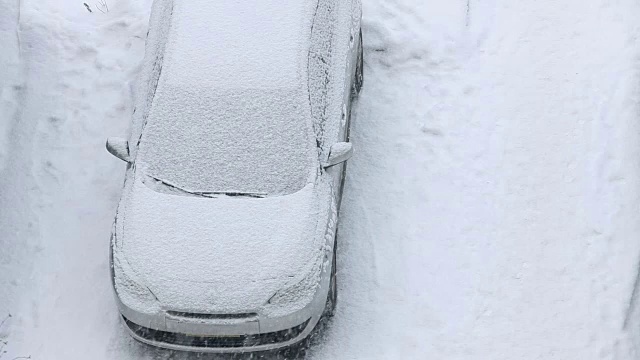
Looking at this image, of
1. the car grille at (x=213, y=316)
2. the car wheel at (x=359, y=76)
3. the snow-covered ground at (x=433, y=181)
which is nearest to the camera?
the car grille at (x=213, y=316)

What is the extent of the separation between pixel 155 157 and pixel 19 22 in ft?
10.7

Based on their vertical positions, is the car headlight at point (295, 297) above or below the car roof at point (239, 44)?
below

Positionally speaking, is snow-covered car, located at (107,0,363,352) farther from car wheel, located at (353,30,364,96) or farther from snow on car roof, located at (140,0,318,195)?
car wheel, located at (353,30,364,96)

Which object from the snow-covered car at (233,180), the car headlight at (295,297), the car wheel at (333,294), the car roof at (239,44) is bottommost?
the car wheel at (333,294)

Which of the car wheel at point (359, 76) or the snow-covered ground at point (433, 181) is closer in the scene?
the snow-covered ground at point (433, 181)

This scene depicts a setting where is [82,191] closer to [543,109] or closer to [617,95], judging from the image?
[543,109]

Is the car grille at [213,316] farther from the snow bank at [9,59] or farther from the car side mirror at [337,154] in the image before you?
the snow bank at [9,59]

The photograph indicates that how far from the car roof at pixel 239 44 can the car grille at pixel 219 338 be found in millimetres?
1958

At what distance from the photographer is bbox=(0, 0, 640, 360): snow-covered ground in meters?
6.87

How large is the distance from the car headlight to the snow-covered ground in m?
0.85

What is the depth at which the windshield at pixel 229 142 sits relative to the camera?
6.45 meters

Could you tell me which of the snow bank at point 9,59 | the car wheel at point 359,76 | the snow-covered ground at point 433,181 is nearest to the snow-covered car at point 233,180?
the snow-covered ground at point 433,181

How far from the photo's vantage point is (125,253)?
628 centimetres

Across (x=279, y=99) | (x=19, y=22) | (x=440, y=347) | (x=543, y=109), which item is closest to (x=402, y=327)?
(x=440, y=347)
